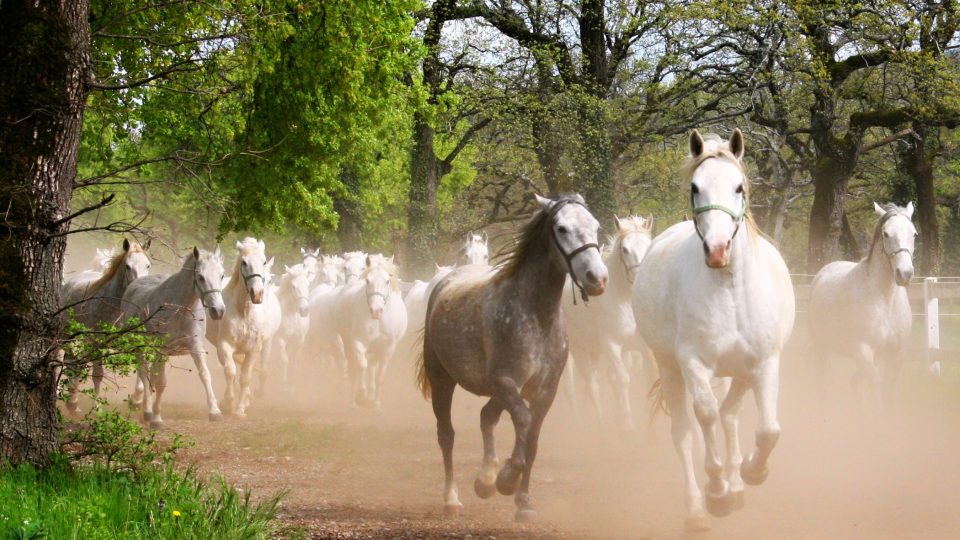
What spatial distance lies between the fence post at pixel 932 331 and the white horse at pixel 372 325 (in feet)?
26.7

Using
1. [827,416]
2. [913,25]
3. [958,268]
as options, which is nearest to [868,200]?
[958,268]

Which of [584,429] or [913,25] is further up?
[913,25]

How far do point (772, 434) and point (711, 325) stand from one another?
810 mm

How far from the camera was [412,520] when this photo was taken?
7.75 m

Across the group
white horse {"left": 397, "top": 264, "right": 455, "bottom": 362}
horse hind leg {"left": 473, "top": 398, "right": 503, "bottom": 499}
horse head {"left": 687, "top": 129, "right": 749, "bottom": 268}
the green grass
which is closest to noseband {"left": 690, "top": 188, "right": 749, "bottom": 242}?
horse head {"left": 687, "top": 129, "right": 749, "bottom": 268}

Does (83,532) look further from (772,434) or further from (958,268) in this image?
(958,268)

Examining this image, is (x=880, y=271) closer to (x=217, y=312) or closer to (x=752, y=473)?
(x=752, y=473)

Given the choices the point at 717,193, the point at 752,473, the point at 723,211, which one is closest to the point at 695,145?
the point at 717,193

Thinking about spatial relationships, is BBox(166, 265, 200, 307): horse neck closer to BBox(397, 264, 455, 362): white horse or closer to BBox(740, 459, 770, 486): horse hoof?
BBox(397, 264, 455, 362): white horse

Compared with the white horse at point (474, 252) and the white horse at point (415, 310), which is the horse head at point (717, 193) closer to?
the white horse at point (474, 252)

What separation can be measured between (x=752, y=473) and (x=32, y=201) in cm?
504

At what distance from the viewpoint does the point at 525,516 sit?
762 cm

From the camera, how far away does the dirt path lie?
7.58 meters

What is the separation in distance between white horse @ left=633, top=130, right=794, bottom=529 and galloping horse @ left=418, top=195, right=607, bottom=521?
71 centimetres
